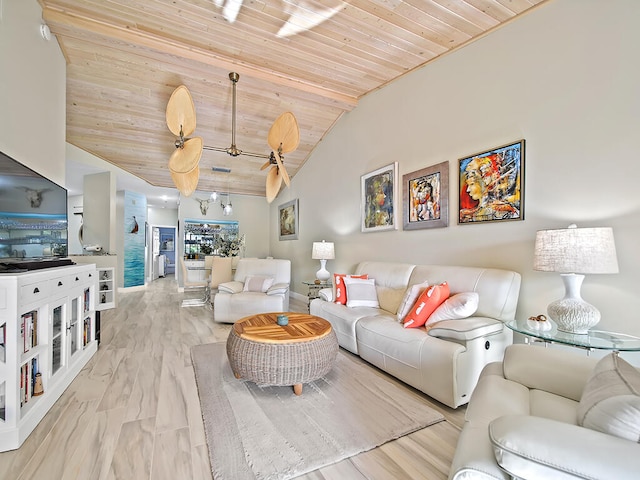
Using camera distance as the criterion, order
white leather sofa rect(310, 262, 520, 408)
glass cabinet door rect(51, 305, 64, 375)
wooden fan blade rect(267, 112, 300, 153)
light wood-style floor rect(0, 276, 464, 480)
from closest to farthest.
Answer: light wood-style floor rect(0, 276, 464, 480)
white leather sofa rect(310, 262, 520, 408)
glass cabinet door rect(51, 305, 64, 375)
wooden fan blade rect(267, 112, 300, 153)

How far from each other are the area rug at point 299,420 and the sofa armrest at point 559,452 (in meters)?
1.04

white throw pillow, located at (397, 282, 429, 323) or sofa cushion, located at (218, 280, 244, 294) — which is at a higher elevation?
white throw pillow, located at (397, 282, 429, 323)

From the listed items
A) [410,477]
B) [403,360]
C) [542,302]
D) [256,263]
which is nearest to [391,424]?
[410,477]

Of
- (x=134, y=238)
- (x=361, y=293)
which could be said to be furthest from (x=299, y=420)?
(x=134, y=238)

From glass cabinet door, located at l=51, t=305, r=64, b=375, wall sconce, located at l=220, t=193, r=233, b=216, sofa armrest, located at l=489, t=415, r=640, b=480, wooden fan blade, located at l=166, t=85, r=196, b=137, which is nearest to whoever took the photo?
sofa armrest, located at l=489, t=415, r=640, b=480

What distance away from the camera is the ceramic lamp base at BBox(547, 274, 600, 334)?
169 centimetres

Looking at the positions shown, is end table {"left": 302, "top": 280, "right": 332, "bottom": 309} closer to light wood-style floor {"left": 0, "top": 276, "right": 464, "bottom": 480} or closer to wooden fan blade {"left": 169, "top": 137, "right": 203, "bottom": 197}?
light wood-style floor {"left": 0, "top": 276, "right": 464, "bottom": 480}

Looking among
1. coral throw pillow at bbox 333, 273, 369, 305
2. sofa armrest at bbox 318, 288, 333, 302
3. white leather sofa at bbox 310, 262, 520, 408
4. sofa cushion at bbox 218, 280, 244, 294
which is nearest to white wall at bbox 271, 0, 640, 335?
white leather sofa at bbox 310, 262, 520, 408

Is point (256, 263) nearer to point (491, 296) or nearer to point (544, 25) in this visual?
point (491, 296)

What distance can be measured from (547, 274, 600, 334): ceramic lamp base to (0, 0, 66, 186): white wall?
3.79m

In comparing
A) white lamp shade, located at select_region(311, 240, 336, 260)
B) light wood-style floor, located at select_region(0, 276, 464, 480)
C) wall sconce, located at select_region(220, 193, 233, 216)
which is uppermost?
wall sconce, located at select_region(220, 193, 233, 216)

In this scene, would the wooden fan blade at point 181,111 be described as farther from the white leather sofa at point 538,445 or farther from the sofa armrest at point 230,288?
the white leather sofa at point 538,445

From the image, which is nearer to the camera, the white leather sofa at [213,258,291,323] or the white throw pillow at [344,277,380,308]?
the white throw pillow at [344,277,380,308]

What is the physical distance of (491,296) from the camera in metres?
2.29
